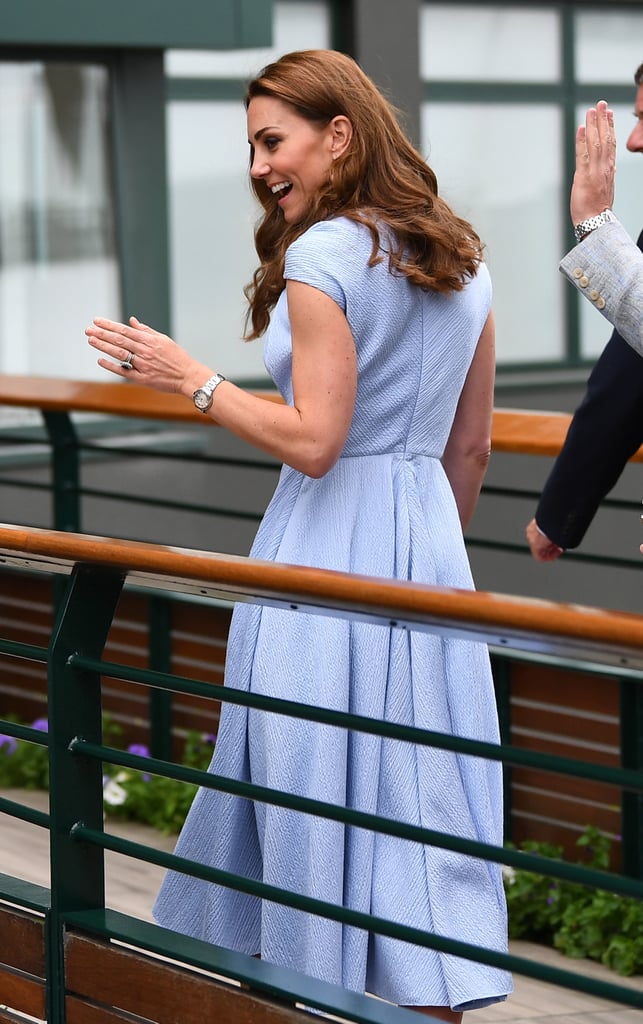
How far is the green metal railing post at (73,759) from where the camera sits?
2316 mm

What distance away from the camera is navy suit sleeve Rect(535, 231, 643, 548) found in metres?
2.51

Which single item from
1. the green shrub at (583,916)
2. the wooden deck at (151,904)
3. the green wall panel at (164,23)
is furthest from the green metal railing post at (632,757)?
the green wall panel at (164,23)

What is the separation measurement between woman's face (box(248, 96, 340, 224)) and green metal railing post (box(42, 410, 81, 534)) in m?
2.64

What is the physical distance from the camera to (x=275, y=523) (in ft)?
8.07

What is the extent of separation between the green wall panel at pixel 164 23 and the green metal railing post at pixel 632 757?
4.13 meters

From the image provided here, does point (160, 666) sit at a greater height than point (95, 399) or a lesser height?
lesser

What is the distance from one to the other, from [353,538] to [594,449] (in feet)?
1.48

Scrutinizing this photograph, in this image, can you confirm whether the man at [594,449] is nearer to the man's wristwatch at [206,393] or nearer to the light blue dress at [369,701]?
the light blue dress at [369,701]

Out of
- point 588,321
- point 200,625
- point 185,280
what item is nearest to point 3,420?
point 185,280

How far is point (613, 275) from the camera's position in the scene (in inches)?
80.7

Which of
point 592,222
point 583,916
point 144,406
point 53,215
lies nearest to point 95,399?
point 144,406

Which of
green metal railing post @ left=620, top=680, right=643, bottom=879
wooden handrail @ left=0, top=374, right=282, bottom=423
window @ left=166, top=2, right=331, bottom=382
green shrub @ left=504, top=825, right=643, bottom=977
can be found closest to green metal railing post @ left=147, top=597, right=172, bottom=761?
wooden handrail @ left=0, top=374, right=282, bottom=423

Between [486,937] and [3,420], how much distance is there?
5678mm

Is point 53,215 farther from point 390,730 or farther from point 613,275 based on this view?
point 390,730
